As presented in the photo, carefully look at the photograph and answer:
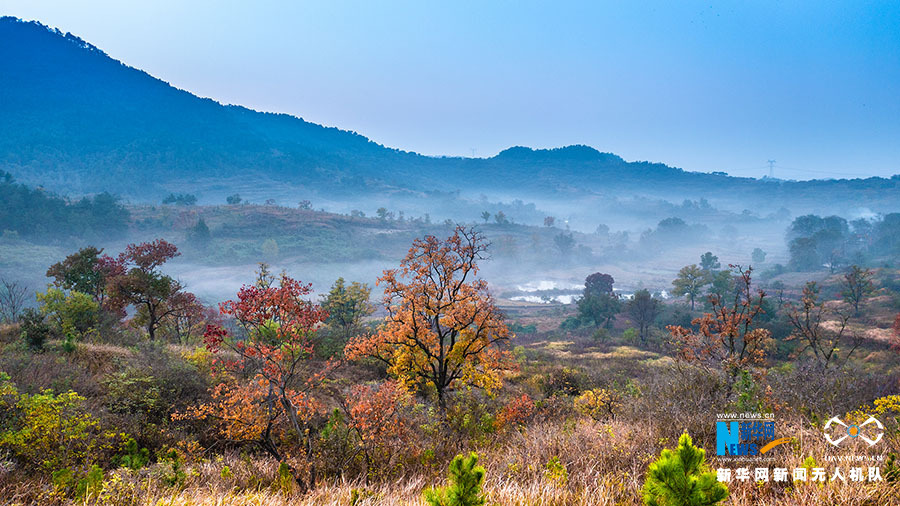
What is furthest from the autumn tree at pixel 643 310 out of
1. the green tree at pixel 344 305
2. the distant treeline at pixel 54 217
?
the distant treeline at pixel 54 217

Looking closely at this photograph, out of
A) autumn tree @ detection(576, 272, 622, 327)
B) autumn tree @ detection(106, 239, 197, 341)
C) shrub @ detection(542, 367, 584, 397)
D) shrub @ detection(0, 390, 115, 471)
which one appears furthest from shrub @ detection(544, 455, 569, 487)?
autumn tree @ detection(576, 272, 622, 327)

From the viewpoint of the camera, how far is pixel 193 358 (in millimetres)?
15516

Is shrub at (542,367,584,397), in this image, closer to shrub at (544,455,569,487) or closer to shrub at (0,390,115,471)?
shrub at (544,455,569,487)

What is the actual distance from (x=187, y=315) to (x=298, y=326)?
20.9m

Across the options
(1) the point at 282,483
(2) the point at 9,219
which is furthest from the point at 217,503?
(2) the point at 9,219

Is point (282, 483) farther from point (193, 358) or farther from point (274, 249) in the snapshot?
point (274, 249)

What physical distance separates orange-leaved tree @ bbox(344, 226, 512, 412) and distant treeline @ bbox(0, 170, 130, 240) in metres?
143

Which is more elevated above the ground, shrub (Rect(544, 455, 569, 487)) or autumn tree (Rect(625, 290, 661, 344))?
shrub (Rect(544, 455, 569, 487))

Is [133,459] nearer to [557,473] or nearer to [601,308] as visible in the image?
[557,473]

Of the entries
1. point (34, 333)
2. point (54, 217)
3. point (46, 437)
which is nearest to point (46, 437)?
point (46, 437)

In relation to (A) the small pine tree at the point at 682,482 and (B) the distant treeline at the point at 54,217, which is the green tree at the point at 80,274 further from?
(B) the distant treeline at the point at 54,217

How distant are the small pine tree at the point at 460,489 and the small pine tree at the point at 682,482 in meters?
1.20

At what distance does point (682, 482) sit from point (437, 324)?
465 inches

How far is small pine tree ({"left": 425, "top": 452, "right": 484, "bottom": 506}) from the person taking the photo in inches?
115
